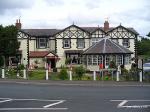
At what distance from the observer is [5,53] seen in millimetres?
61969

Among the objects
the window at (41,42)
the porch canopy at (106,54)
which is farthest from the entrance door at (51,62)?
the porch canopy at (106,54)

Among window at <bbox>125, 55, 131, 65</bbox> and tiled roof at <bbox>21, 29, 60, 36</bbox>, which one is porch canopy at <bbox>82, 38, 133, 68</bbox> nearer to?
window at <bbox>125, 55, 131, 65</bbox>

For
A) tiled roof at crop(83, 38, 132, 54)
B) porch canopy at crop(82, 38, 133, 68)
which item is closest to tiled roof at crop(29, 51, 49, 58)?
porch canopy at crop(82, 38, 133, 68)

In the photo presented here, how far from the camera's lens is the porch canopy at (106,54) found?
54.7 meters

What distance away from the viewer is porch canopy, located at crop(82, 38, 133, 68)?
54.7m

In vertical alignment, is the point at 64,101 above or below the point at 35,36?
below

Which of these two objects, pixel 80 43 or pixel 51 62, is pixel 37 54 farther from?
pixel 80 43

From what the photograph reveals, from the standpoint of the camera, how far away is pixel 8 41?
6138 centimetres

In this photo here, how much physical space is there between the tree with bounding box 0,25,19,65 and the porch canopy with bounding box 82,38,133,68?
11978 mm

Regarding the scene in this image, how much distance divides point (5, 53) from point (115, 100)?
4517 centimetres

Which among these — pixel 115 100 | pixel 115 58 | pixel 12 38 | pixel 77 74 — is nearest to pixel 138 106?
pixel 115 100

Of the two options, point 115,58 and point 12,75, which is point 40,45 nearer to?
point 115,58

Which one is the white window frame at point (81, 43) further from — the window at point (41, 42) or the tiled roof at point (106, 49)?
the tiled roof at point (106, 49)

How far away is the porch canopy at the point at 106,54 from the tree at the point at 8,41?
39.3ft
